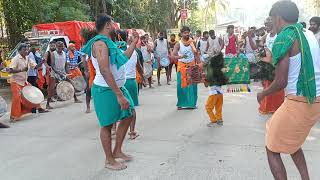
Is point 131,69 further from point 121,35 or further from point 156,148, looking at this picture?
point 156,148

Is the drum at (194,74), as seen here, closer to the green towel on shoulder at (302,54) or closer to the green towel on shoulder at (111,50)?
the green towel on shoulder at (111,50)

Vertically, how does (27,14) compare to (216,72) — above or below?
above

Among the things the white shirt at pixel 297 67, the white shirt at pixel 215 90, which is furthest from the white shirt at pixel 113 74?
the white shirt at pixel 215 90

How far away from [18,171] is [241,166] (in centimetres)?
276

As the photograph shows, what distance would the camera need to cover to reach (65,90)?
37.2 feet

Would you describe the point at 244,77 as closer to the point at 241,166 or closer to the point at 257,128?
the point at 257,128

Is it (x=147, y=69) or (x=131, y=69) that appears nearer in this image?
(x=131, y=69)

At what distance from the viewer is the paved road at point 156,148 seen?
17.2ft

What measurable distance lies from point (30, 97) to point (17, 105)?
0.35m

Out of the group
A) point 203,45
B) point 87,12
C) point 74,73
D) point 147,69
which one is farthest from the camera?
point 87,12

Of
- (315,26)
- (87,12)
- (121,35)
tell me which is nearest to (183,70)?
(121,35)

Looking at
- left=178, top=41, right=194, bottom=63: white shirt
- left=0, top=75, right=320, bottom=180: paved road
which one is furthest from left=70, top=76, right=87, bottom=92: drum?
left=178, top=41, right=194, bottom=63: white shirt

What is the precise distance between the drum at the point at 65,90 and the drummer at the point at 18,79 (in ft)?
5.55

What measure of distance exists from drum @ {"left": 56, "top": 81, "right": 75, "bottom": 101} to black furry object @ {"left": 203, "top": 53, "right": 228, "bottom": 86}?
499 centimetres
